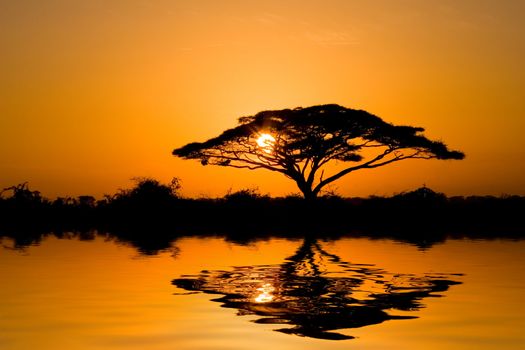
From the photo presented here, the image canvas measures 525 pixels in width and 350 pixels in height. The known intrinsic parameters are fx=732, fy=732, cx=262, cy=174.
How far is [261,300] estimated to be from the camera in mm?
12422

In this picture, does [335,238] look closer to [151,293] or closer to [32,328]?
[151,293]

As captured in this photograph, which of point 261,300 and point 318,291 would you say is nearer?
point 261,300

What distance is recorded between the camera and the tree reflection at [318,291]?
34.3 ft

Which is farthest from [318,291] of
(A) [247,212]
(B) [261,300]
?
(A) [247,212]

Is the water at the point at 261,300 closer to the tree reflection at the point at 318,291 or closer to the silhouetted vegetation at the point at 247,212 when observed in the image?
the tree reflection at the point at 318,291

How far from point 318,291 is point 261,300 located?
1610 mm

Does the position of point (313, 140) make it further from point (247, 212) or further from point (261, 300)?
point (261, 300)

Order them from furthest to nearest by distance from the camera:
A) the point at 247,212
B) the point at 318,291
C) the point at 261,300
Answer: the point at 247,212 → the point at 318,291 → the point at 261,300

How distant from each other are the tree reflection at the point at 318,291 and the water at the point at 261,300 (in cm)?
3

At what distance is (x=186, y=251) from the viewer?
78.2 feet

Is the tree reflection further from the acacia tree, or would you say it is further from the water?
the acacia tree

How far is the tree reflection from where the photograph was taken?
1045 cm

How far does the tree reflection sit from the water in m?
0.03

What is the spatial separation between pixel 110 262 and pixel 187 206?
27403 mm
